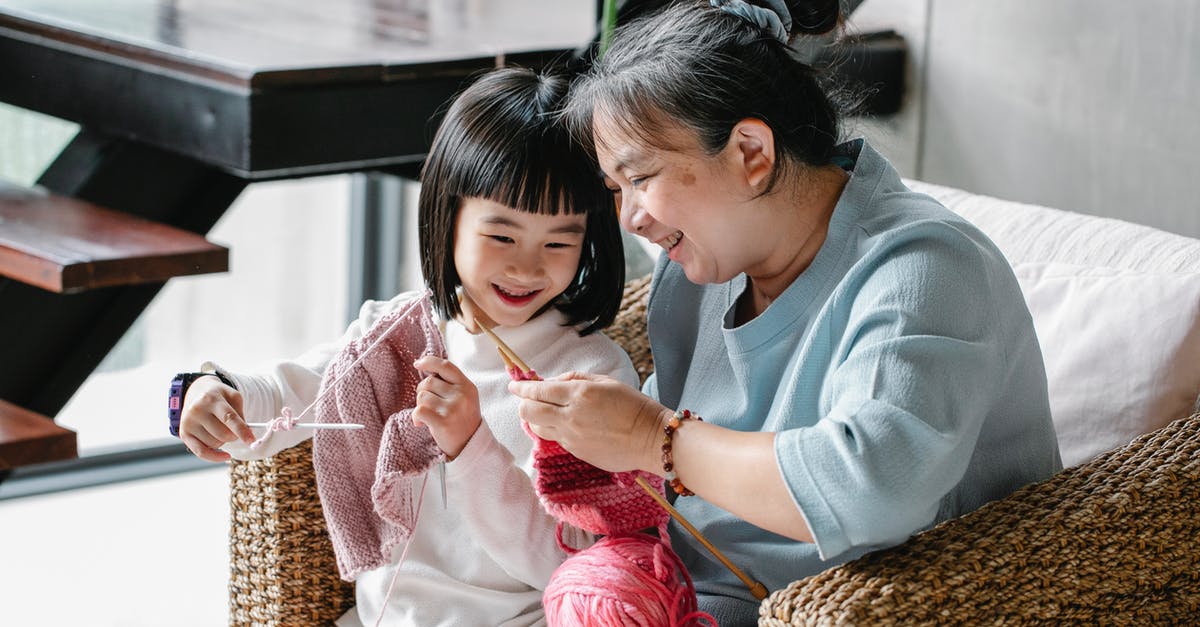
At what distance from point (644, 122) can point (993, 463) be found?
45cm

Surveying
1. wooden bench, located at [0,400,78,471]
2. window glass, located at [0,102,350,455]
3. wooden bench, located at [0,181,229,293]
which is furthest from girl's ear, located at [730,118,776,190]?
window glass, located at [0,102,350,455]

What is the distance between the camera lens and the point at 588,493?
4.09ft

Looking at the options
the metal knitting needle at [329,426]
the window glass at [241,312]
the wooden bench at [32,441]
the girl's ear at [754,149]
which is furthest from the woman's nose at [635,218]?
the window glass at [241,312]

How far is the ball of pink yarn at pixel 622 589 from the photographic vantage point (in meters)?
1.17

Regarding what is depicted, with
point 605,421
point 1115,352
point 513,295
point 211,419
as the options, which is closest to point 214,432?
point 211,419

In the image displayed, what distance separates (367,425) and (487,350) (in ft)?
0.54

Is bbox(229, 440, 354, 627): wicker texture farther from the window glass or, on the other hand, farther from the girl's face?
the window glass

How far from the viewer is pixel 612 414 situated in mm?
1102

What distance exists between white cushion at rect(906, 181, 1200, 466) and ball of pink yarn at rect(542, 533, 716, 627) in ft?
1.53

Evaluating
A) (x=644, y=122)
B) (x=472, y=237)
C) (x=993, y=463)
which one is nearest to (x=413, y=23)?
(x=472, y=237)

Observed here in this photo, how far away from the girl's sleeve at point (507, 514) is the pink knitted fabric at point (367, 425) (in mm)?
84

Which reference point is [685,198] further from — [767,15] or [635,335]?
[635,335]

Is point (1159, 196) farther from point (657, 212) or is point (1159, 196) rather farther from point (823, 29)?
point (657, 212)

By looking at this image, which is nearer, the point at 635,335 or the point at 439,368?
the point at 439,368
